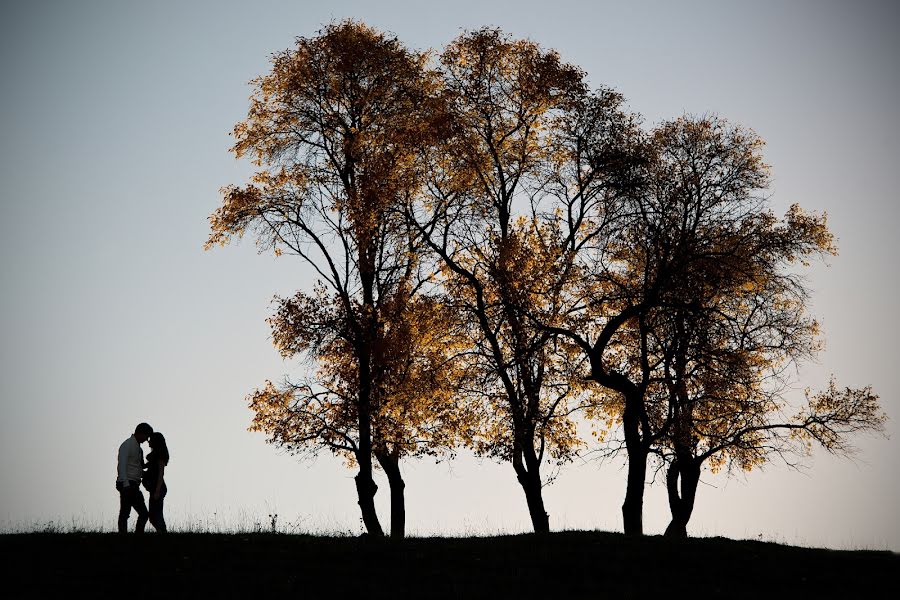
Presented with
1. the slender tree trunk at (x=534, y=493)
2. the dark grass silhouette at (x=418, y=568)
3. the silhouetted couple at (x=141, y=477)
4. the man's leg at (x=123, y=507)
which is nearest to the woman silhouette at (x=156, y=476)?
the silhouetted couple at (x=141, y=477)

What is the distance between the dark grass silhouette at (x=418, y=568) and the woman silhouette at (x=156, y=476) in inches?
62.7

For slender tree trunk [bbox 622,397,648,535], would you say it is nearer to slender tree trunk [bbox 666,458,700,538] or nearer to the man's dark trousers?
slender tree trunk [bbox 666,458,700,538]

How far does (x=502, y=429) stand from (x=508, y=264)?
501 centimetres

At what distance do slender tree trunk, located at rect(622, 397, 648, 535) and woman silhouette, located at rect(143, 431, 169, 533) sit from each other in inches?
523

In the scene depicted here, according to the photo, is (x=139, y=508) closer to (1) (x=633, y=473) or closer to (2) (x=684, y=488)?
(1) (x=633, y=473)

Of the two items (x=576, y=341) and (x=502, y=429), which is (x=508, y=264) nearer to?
(x=576, y=341)

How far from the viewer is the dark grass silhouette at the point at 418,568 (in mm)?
16000

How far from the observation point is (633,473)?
27672mm

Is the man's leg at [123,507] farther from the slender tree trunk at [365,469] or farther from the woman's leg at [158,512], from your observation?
the slender tree trunk at [365,469]

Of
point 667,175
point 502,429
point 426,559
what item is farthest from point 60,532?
point 667,175

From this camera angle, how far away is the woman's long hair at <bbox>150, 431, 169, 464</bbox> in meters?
21.7

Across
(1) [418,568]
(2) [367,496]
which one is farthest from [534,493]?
(1) [418,568]

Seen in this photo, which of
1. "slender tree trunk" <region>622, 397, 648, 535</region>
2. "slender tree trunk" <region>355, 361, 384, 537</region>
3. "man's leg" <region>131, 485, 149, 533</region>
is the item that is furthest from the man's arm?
"slender tree trunk" <region>622, 397, 648, 535</region>

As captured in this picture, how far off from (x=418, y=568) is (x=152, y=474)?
744cm
